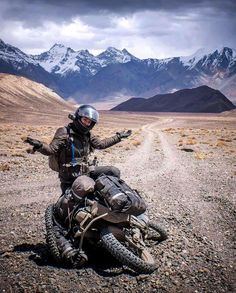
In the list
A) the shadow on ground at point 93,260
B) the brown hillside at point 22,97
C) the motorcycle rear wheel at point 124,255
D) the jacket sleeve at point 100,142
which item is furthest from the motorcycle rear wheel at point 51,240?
the brown hillside at point 22,97

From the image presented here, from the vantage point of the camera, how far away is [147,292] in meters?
5.52

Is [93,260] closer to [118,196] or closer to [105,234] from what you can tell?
[105,234]

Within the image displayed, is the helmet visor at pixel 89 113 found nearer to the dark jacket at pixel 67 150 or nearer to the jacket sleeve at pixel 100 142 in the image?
the dark jacket at pixel 67 150

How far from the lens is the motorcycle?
18.8ft

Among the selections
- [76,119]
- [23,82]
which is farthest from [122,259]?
[23,82]

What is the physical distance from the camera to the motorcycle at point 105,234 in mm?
5723

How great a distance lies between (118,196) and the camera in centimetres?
578

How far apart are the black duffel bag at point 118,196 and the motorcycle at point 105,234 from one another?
15 cm

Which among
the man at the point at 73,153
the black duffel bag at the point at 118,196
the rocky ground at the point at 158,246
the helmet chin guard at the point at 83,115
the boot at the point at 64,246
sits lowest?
the rocky ground at the point at 158,246

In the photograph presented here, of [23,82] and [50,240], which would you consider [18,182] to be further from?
[23,82]

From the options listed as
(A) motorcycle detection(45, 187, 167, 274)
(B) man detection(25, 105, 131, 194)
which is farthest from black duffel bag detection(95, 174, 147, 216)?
(B) man detection(25, 105, 131, 194)

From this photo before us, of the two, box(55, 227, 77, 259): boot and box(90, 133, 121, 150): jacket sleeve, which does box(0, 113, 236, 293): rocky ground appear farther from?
box(90, 133, 121, 150): jacket sleeve

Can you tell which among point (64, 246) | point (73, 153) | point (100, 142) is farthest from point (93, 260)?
point (100, 142)

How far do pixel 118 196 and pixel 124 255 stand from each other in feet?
2.98
